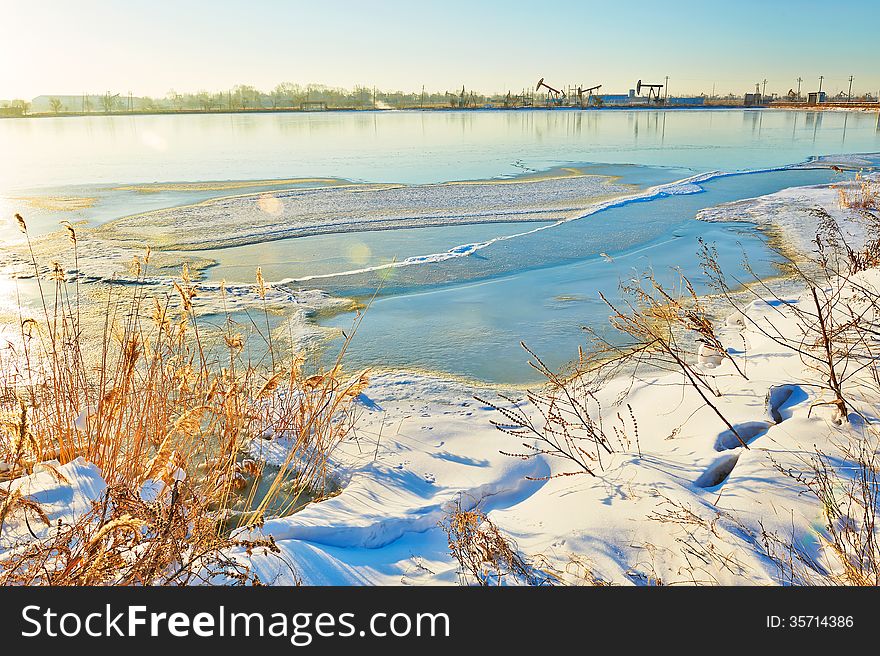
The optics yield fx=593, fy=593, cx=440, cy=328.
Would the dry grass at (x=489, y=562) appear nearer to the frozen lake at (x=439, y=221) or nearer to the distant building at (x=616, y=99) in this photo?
the frozen lake at (x=439, y=221)

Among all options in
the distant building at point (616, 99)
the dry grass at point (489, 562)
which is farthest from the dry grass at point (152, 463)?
the distant building at point (616, 99)

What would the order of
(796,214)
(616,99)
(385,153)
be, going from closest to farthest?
1. (796,214)
2. (385,153)
3. (616,99)

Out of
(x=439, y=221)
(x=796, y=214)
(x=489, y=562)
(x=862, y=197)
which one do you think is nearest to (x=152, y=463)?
(x=489, y=562)

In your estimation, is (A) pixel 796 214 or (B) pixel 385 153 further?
(B) pixel 385 153

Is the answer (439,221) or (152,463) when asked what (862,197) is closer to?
(439,221)

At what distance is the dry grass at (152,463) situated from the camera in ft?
5.76

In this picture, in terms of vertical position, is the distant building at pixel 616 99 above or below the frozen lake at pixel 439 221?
above

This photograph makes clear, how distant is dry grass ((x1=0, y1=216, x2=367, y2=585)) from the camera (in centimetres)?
176

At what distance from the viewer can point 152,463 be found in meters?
2.52

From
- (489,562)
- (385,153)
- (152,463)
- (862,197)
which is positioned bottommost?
(489,562)

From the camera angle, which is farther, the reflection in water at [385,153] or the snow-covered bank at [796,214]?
the reflection in water at [385,153]

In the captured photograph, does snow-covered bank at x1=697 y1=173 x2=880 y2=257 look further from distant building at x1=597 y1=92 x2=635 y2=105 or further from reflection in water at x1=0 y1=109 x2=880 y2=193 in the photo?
distant building at x1=597 y1=92 x2=635 y2=105

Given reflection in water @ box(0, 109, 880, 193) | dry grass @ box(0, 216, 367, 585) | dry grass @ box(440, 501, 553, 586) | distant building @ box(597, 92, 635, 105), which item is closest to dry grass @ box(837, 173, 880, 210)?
reflection in water @ box(0, 109, 880, 193)

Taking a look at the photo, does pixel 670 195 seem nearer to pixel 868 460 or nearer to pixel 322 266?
pixel 322 266
